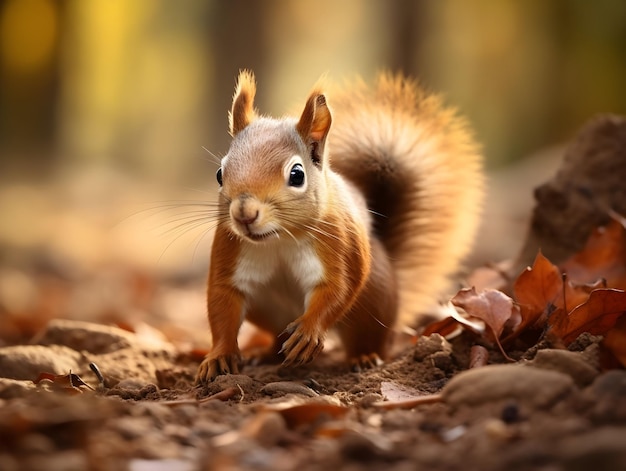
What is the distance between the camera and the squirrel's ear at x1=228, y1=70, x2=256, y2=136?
236cm

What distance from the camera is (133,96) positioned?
14.7 m

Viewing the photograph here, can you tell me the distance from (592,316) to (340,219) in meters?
0.73

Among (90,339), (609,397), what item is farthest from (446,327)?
(90,339)

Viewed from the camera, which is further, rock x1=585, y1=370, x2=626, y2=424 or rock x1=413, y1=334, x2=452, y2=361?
rock x1=413, y1=334, x2=452, y2=361

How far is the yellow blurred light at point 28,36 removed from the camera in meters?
10.0

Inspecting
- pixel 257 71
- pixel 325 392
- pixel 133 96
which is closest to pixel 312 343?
pixel 325 392

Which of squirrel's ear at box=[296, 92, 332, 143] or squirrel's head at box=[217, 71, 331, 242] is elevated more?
squirrel's ear at box=[296, 92, 332, 143]

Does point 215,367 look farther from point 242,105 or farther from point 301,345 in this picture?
point 242,105

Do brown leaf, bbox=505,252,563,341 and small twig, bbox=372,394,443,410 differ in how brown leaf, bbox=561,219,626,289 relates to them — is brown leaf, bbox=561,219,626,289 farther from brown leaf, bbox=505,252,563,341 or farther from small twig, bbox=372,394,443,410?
small twig, bbox=372,394,443,410

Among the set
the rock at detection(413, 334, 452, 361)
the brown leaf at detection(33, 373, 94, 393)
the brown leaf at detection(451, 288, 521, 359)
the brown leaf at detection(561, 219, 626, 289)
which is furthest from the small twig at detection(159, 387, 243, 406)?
the brown leaf at detection(561, 219, 626, 289)

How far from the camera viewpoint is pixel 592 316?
190 centimetres

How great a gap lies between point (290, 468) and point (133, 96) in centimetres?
1425

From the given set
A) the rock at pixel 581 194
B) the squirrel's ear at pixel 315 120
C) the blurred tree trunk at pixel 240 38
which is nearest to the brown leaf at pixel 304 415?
the squirrel's ear at pixel 315 120

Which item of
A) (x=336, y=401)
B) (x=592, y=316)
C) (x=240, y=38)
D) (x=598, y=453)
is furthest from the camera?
(x=240, y=38)
